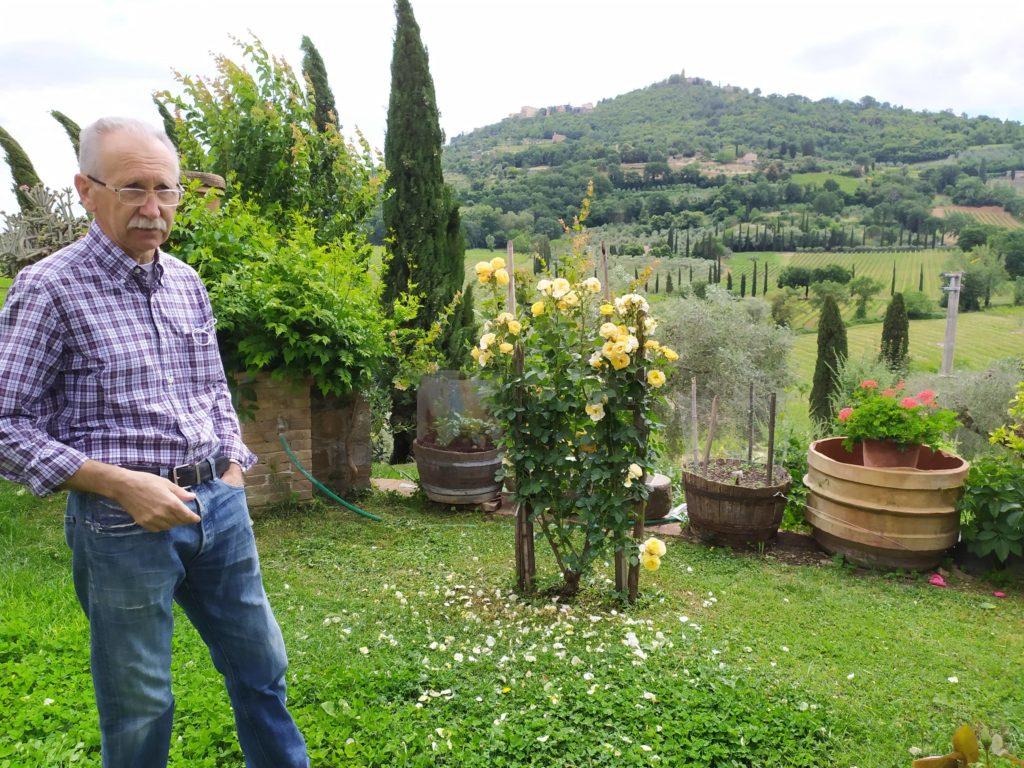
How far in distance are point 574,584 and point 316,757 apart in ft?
5.40

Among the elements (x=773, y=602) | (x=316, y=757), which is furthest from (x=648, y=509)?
(x=316, y=757)

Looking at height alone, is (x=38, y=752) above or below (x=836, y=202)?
below

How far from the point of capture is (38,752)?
216 cm

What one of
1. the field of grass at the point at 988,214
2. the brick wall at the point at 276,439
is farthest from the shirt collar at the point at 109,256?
the field of grass at the point at 988,214

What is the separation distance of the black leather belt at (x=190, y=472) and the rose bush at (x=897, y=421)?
4171mm

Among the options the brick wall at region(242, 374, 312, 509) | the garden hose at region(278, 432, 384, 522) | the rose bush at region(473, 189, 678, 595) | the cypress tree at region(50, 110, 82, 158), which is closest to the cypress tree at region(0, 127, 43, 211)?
the cypress tree at region(50, 110, 82, 158)

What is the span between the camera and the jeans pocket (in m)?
1.43

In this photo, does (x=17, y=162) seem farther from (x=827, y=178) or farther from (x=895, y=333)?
(x=827, y=178)

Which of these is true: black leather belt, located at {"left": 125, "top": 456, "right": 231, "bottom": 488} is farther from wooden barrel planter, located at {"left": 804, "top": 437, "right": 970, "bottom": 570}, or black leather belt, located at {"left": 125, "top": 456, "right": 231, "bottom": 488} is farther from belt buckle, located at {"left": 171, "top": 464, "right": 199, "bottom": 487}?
wooden barrel planter, located at {"left": 804, "top": 437, "right": 970, "bottom": 570}

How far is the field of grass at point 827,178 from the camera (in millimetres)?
38822

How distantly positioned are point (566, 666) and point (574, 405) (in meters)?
1.18

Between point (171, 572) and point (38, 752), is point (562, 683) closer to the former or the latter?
point (171, 572)

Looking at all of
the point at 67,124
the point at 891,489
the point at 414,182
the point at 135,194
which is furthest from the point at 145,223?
the point at 67,124

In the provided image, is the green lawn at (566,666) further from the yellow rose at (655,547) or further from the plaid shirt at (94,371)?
the plaid shirt at (94,371)
